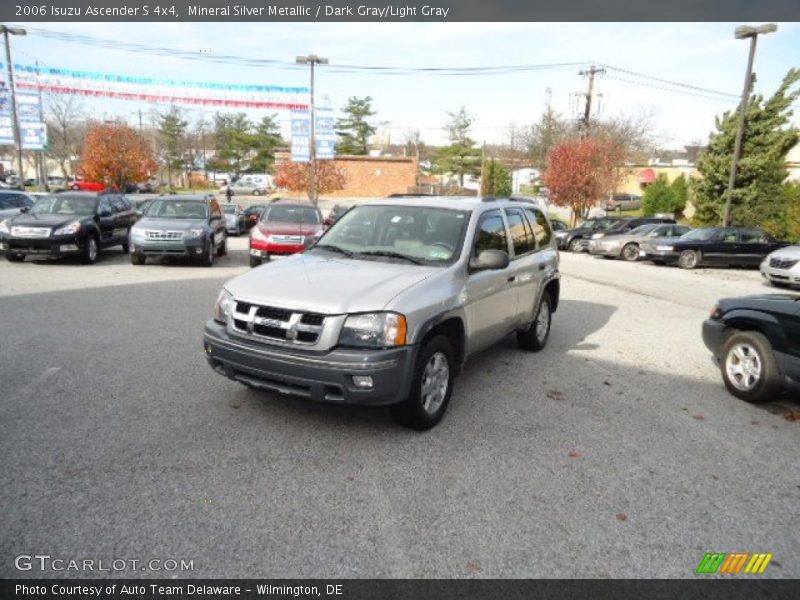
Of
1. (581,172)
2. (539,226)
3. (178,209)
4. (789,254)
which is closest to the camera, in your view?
(539,226)

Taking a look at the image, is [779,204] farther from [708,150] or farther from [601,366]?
[601,366]

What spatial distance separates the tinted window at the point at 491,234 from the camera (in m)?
5.20

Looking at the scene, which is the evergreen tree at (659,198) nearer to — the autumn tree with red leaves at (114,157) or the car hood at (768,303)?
the autumn tree with red leaves at (114,157)

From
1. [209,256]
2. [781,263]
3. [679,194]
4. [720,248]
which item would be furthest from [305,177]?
[781,263]

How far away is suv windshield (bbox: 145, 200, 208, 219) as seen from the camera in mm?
13664

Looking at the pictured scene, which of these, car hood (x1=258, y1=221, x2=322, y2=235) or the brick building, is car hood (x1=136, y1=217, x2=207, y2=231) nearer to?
A: car hood (x1=258, y1=221, x2=322, y2=235)

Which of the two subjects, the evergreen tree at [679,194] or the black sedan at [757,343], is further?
the evergreen tree at [679,194]

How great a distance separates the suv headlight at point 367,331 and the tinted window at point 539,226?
133 inches

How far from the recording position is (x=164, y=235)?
41.5 ft

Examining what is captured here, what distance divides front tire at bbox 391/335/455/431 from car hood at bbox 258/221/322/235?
9120 mm

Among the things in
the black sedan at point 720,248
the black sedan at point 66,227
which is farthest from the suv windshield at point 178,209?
the black sedan at point 720,248

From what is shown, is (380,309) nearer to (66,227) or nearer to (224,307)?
(224,307)

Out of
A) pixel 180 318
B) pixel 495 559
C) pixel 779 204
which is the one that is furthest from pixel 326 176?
pixel 495 559

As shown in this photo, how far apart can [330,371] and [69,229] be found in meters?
11.4
